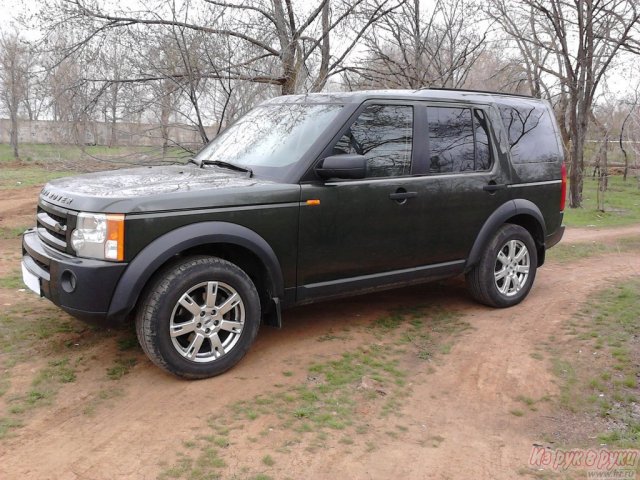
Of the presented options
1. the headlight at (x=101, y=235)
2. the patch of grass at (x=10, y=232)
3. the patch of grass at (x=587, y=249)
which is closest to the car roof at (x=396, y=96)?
the headlight at (x=101, y=235)

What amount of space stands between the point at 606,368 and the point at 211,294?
2931 mm

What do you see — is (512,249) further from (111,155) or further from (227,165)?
(111,155)

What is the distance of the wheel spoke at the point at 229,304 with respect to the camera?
390 centimetres

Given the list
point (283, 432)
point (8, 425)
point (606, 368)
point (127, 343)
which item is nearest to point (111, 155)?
point (127, 343)

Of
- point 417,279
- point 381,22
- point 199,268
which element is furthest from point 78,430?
point 381,22

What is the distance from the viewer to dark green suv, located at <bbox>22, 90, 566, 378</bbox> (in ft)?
12.0

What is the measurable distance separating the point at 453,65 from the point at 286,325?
10.0 metres

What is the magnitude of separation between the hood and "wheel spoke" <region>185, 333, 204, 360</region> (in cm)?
86

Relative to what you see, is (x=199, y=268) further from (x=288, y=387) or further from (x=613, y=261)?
(x=613, y=261)

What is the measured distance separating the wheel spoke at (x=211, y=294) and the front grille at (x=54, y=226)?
0.95m

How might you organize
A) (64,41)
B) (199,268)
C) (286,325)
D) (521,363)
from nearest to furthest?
1. (199,268)
2. (521,363)
3. (286,325)
4. (64,41)

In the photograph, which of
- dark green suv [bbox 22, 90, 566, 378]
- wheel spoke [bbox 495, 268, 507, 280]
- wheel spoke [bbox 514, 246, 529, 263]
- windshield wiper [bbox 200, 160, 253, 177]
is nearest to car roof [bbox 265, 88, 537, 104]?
dark green suv [bbox 22, 90, 566, 378]

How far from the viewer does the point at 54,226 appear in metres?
3.88

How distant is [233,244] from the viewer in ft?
13.1
